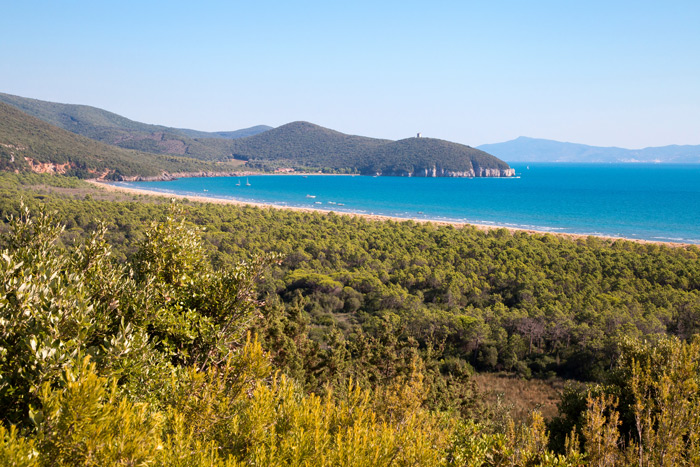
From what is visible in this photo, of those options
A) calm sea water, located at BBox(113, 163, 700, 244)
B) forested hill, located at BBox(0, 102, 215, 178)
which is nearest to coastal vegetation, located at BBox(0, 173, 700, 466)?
calm sea water, located at BBox(113, 163, 700, 244)

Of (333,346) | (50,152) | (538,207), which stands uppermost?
(50,152)

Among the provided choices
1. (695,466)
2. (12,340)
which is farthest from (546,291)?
(12,340)

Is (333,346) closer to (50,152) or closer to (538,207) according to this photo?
(538,207)

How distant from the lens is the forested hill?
9350 cm

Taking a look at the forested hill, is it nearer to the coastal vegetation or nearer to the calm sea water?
the calm sea water

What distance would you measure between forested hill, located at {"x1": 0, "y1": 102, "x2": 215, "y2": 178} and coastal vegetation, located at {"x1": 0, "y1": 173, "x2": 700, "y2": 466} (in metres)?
52.8

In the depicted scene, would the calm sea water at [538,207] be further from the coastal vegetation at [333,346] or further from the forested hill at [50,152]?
the coastal vegetation at [333,346]

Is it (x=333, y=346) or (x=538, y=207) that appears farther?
(x=538, y=207)

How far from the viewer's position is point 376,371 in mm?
20625

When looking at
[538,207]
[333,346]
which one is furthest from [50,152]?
[538,207]

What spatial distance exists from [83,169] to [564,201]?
13357cm

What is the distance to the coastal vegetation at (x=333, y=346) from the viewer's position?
5016 millimetres

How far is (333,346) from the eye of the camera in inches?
832

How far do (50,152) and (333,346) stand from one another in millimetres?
114996
